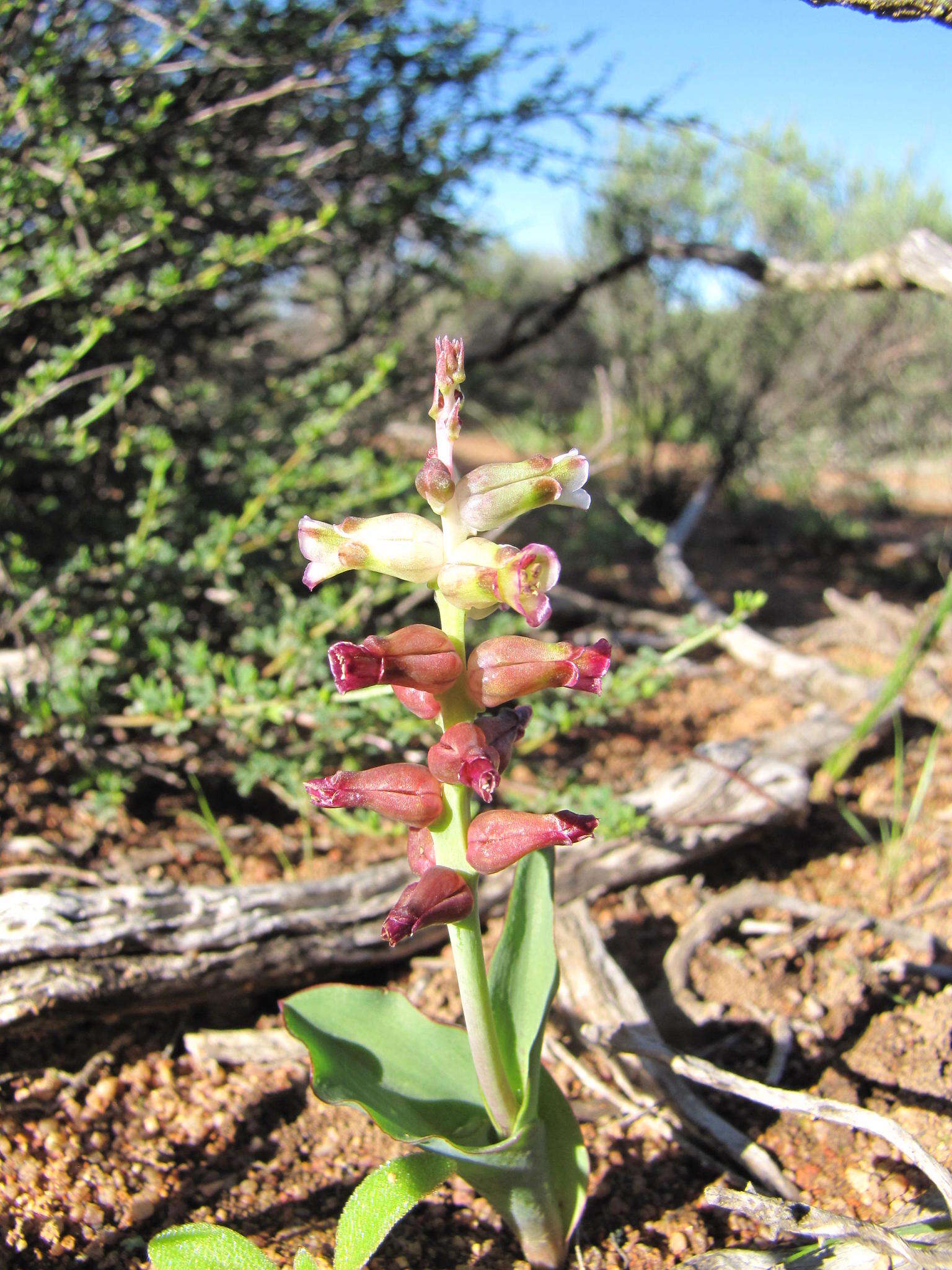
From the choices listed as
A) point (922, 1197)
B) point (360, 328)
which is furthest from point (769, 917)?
point (360, 328)

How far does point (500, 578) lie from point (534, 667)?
131 millimetres

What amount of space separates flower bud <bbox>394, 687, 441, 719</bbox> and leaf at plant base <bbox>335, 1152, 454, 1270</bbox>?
0.62 metres

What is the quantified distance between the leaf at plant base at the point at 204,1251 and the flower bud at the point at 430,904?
0.50 m

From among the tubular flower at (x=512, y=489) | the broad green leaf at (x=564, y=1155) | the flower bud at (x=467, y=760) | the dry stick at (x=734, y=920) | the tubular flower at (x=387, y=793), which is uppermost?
the tubular flower at (x=512, y=489)

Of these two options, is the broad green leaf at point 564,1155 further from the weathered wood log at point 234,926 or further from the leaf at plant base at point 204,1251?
the weathered wood log at point 234,926

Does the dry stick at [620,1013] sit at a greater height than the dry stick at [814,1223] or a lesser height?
lesser

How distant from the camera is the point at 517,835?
1.16 meters

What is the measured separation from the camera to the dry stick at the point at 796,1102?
1374 millimetres

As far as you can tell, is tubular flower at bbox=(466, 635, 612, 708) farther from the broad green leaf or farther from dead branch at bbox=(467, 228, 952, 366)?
dead branch at bbox=(467, 228, 952, 366)

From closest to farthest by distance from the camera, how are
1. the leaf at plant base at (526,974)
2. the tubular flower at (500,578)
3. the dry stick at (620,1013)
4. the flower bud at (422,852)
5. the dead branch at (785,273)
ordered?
the tubular flower at (500,578) → the flower bud at (422,852) → the leaf at plant base at (526,974) → the dry stick at (620,1013) → the dead branch at (785,273)

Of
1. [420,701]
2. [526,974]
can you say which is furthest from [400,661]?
[526,974]

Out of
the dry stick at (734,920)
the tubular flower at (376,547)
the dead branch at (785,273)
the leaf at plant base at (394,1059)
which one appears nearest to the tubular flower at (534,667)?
the tubular flower at (376,547)

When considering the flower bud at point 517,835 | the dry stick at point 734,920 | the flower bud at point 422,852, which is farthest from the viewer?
the dry stick at point 734,920

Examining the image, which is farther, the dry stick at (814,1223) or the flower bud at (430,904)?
the dry stick at (814,1223)
